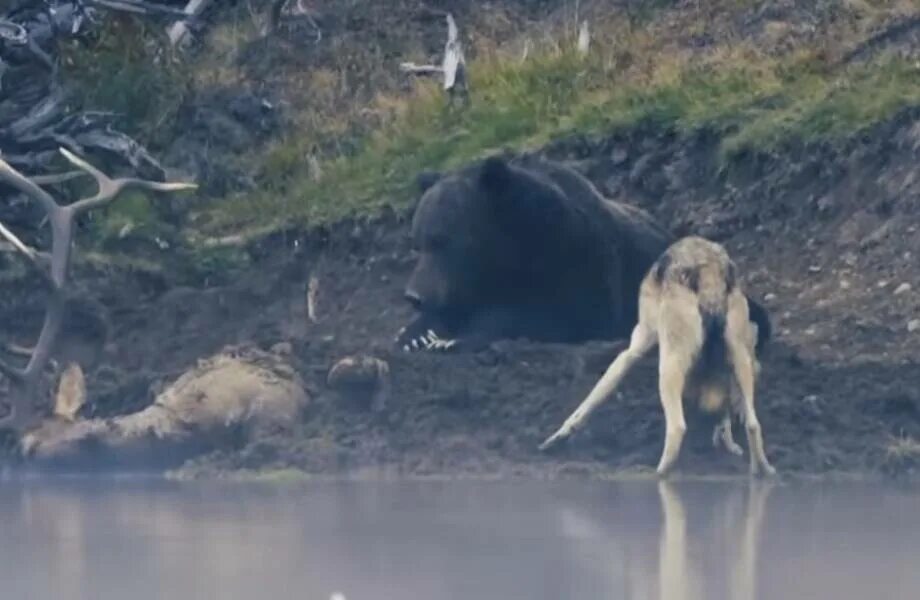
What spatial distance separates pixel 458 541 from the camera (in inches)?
547

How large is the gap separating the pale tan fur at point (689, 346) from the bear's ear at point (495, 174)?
2266 millimetres

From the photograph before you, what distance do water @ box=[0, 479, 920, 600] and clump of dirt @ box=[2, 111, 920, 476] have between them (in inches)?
27.6

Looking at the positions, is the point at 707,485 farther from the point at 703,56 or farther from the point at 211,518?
the point at 703,56

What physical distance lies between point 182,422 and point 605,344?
2868 millimetres

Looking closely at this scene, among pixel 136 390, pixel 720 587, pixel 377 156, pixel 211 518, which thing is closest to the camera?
pixel 720 587

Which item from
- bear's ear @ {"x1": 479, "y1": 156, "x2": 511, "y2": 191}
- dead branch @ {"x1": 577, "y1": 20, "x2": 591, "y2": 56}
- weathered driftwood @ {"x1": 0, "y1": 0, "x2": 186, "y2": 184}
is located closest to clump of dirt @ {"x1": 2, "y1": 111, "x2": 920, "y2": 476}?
bear's ear @ {"x1": 479, "y1": 156, "x2": 511, "y2": 191}

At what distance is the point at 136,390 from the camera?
1873cm

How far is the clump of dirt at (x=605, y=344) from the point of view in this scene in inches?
679

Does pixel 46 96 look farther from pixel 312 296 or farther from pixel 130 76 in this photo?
pixel 312 296

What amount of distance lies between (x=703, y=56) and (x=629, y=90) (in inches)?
39.1

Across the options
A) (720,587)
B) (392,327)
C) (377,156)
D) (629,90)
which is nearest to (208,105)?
(377,156)

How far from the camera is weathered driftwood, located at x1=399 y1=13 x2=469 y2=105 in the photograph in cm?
2389

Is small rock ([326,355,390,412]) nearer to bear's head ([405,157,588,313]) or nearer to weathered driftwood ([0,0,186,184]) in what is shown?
bear's head ([405,157,588,313])

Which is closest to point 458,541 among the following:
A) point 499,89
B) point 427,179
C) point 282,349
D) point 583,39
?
point 282,349
